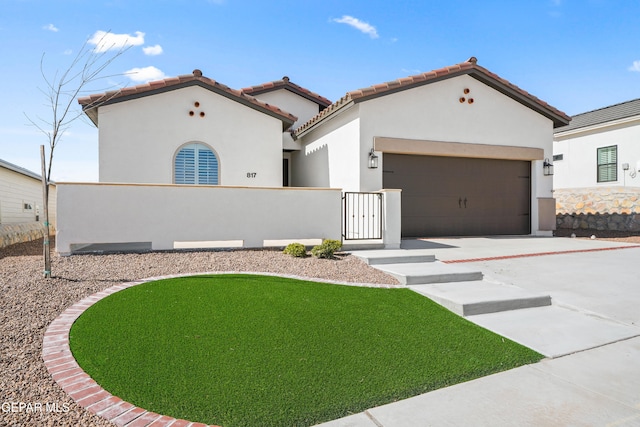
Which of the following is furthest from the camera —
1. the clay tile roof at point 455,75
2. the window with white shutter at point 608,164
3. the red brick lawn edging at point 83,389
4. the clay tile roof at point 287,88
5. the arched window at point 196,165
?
the window with white shutter at point 608,164

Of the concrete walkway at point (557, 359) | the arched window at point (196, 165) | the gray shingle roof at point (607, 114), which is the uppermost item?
the gray shingle roof at point (607, 114)

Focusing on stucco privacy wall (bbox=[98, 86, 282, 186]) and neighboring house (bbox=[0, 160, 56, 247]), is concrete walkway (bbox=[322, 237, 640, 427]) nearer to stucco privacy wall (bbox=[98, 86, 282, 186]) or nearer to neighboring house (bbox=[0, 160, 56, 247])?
stucco privacy wall (bbox=[98, 86, 282, 186])

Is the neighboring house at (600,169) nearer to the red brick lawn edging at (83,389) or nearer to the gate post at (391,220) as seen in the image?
the gate post at (391,220)

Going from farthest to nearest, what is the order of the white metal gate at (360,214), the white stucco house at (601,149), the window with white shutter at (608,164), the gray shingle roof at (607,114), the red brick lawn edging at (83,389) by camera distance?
the window with white shutter at (608,164) < the gray shingle roof at (607,114) < the white stucco house at (601,149) < the white metal gate at (360,214) < the red brick lawn edging at (83,389)

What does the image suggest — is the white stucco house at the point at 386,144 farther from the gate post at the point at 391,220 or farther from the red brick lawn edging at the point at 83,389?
the red brick lawn edging at the point at 83,389

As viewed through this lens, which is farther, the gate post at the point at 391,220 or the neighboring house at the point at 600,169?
the neighboring house at the point at 600,169

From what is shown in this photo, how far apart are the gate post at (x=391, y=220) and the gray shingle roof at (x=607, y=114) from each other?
485 inches

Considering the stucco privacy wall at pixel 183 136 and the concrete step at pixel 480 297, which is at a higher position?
the stucco privacy wall at pixel 183 136

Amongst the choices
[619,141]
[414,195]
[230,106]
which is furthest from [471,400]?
[619,141]

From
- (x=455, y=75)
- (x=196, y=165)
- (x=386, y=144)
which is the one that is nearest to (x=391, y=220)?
(x=386, y=144)

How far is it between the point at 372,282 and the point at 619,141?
1746cm

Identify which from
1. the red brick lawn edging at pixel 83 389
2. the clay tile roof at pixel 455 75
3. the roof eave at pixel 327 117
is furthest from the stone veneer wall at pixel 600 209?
the red brick lawn edging at pixel 83 389

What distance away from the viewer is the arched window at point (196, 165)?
11336 mm

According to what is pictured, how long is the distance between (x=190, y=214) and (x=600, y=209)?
15875mm
